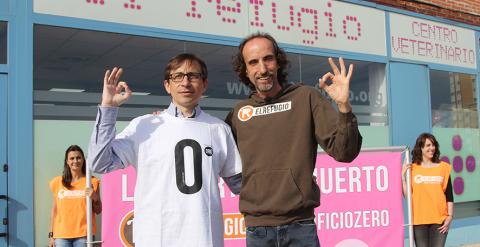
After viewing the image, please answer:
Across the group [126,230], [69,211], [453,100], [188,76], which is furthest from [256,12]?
[188,76]

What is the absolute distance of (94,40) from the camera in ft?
20.0

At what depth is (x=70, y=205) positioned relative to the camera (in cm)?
541

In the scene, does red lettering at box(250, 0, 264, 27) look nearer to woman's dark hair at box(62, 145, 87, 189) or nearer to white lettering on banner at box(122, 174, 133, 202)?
woman's dark hair at box(62, 145, 87, 189)

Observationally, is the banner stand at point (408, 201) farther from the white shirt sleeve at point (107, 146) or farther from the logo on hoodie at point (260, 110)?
the logo on hoodie at point (260, 110)

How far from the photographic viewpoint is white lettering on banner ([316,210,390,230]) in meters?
4.93

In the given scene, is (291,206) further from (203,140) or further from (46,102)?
(46,102)

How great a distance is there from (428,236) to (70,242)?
416 cm

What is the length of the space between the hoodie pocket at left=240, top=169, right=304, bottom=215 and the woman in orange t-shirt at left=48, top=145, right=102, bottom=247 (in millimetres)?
3122

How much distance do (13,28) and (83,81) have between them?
959 mm

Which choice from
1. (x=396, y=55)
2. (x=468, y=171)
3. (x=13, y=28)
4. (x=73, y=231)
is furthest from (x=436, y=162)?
(x=13, y=28)

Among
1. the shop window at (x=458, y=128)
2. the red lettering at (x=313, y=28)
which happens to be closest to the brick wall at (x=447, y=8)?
the shop window at (x=458, y=128)

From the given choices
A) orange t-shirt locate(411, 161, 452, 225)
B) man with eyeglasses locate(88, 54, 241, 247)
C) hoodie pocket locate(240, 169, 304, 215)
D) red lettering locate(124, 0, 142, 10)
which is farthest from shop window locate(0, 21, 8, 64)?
orange t-shirt locate(411, 161, 452, 225)

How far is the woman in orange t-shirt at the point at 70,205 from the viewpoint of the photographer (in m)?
5.35

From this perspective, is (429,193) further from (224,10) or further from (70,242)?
(70,242)
